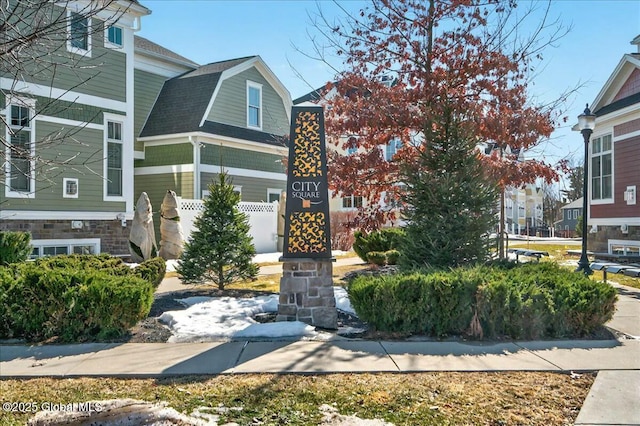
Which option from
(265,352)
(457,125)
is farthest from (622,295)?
(265,352)

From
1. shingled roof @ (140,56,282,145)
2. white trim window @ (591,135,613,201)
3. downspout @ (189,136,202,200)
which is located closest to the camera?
white trim window @ (591,135,613,201)

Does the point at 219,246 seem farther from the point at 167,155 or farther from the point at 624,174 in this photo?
the point at 624,174

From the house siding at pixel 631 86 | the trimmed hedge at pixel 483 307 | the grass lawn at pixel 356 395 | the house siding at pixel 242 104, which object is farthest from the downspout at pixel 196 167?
the house siding at pixel 631 86

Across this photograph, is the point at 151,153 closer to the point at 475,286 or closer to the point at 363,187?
the point at 363,187

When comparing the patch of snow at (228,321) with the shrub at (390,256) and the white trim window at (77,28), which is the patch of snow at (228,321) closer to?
the white trim window at (77,28)

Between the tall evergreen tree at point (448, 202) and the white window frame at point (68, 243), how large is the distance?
10387 millimetres

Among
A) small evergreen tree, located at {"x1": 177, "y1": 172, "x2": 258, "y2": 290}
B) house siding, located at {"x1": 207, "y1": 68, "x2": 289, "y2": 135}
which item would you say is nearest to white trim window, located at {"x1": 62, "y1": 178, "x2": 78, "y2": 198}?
house siding, located at {"x1": 207, "y1": 68, "x2": 289, "y2": 135}

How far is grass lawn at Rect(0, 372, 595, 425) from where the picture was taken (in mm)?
3980

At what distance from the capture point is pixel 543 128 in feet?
33.3

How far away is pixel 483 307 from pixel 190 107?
15.6 m

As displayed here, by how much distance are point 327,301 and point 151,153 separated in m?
14.3

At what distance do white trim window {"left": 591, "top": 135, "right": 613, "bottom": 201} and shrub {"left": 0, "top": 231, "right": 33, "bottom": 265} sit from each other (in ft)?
55.4

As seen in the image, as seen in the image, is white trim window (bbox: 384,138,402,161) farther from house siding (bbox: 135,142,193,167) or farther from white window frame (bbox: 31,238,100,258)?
white window frame (bbox: 31,238,100,258)

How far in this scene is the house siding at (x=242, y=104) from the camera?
1983 centimetres
